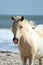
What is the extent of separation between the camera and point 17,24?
171 cm

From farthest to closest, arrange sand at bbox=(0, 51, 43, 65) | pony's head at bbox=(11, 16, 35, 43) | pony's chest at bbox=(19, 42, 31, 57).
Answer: sand at bbox=(0, 51, 43, 65) → pony's chest at bbox=(19, 42, 31, 57) → pony's head at bbox=(11, 16, 35, 43)

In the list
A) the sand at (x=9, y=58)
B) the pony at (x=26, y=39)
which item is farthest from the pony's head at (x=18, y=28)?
the sand at (x=9, y=58)

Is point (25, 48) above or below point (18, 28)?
below

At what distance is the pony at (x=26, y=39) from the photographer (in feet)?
5.62

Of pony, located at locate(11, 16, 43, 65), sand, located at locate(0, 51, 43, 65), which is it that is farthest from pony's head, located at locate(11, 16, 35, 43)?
sand, located at locate(0, 51, 43, 65)

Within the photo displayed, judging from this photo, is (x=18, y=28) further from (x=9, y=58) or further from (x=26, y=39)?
(x=9, y=58)

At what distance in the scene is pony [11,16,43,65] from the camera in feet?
5.62

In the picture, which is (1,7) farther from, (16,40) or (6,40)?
(16,40)

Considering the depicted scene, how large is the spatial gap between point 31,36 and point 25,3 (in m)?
1.60

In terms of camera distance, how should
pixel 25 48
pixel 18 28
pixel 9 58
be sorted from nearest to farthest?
pixel 18 28 < pixel 25 48 < pixel 9 58

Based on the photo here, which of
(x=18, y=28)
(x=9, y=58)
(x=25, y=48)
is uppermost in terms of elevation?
(x=18, y=28)

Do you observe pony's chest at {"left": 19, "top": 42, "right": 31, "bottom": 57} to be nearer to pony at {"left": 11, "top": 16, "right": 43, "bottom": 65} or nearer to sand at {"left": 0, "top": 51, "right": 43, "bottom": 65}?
pony at {"left": 11, "top": 16, "right": 43, "bottom": 65}

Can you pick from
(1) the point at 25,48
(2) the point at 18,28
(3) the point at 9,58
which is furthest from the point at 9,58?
(2) the point at 18,28

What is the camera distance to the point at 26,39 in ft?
5.98
